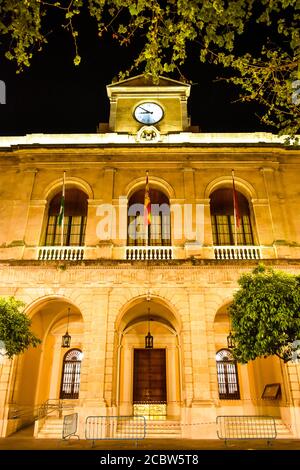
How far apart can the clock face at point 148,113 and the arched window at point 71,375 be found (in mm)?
11958

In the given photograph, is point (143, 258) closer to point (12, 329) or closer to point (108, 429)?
point (12, 329)

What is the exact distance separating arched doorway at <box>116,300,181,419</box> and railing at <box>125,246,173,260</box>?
7.06ft

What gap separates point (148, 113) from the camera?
1755 cm

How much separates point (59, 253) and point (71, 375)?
19.9 ft

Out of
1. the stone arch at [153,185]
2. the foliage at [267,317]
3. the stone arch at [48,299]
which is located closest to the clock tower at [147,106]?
the stone arch at [153,185]

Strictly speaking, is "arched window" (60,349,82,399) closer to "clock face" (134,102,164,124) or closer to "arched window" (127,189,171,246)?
"arched window" (127,189,171,246)

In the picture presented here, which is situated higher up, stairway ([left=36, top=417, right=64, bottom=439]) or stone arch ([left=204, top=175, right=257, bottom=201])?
stone arch ([left=204, top=175, right=257, bottom=201])

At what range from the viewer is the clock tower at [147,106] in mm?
17328

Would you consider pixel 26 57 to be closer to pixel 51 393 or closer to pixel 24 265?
pixel 24 265

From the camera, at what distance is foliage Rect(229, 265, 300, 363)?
9.19 metres

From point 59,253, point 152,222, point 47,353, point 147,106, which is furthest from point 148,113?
point 47,353

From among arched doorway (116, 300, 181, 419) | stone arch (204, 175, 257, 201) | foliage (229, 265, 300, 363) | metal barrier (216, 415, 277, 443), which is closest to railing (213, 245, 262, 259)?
stone arch (204, 175, 257, 201)

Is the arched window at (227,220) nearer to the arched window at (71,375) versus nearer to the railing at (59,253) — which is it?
the railing at (59,253)

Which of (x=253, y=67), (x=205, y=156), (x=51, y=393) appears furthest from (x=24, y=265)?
(x=253, y=67)
